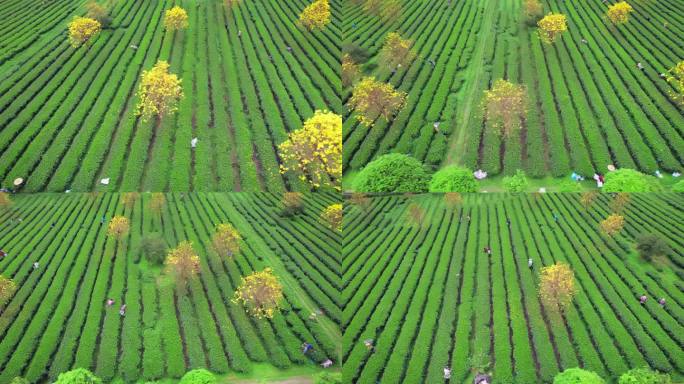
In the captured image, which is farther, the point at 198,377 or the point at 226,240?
the point at 226,240

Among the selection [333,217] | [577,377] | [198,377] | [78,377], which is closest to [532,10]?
[333,217]

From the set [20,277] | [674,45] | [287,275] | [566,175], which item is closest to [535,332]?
[566,175]

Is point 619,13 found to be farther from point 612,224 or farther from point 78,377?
point 78,377

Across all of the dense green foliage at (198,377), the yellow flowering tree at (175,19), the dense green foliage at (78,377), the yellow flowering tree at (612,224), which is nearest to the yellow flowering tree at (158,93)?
the yellow flowering tree at (175,19)

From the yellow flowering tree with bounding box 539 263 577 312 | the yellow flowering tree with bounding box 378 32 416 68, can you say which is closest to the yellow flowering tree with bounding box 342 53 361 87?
the yellow flowering tree with bounding box 378 32 416 68

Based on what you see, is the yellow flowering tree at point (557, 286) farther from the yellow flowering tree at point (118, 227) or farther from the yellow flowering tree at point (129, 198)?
the yellow flowering tree at point (118, 227)

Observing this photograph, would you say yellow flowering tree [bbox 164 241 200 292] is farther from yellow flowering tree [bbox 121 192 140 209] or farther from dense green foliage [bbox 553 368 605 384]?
dense green foliage [bbox 553 368 605 384]

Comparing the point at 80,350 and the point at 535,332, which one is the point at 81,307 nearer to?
the point at 80,350
